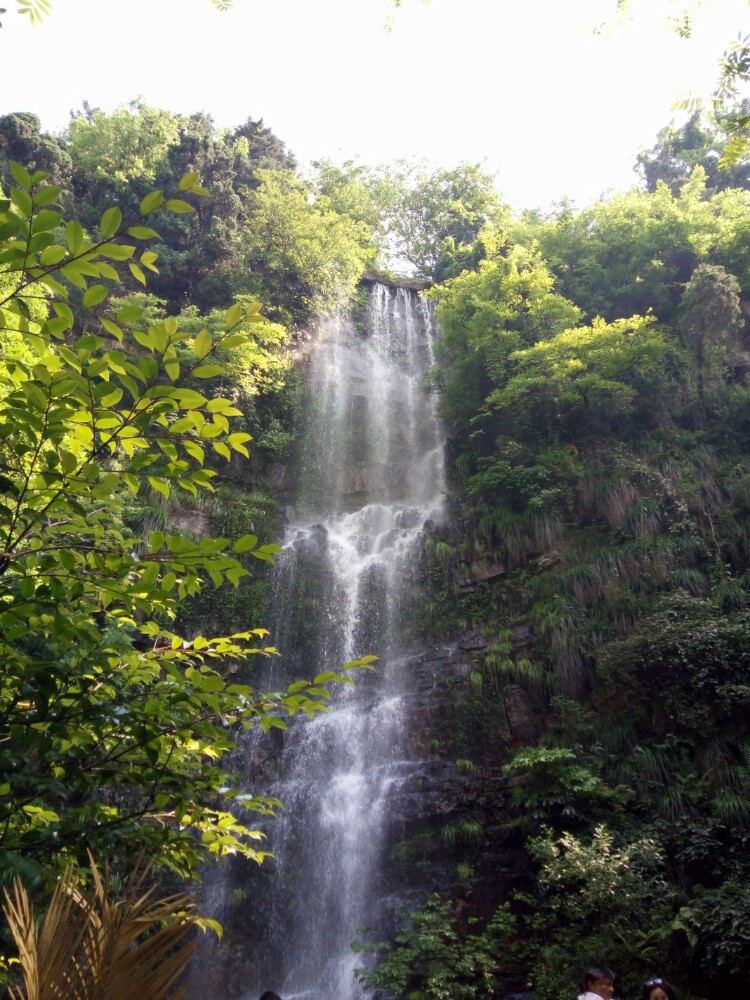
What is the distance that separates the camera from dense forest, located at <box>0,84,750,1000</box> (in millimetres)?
1835

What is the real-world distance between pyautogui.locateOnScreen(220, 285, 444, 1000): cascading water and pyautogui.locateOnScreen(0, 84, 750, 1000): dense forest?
73cm

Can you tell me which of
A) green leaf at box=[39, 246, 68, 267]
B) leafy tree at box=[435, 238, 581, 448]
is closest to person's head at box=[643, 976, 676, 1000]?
green leaf at box=[39, 246, 68, 267]

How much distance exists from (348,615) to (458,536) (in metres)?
2.74

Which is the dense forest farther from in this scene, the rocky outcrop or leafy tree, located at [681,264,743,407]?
the rocky outcrop

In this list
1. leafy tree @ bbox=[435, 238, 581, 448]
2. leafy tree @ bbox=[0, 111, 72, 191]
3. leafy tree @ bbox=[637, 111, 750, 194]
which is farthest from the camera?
leafy tree @ bbox=[637, 111, 750, 194]

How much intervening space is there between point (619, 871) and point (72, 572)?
672 cm

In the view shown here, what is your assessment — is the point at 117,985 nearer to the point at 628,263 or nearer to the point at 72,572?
the point at 72,572

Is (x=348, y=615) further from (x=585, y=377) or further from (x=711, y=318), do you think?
(x=711, y=318)

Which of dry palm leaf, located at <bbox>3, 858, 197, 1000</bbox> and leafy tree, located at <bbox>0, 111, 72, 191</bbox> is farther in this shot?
leafy tree, located at <bbox>0, 111, 72, 191</bbox>

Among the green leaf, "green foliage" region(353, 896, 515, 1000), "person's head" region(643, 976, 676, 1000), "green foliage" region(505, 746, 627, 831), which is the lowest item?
"green foliage" region(353, 896, 515, 1000)

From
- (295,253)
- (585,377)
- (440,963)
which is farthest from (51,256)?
(295,253)

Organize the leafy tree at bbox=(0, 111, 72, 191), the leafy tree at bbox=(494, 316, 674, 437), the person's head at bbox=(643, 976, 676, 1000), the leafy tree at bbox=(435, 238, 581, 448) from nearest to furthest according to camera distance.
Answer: the person's head at bbox=(643, 976, 676, 1000) → the leafy tree at bbox=(494, 316, 674, 437) → the leafy tree at bbox=(435, 238, 581, 448) → the leafy tree at bbox=(0, 111, 72, 191)

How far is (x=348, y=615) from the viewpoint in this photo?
12.5m

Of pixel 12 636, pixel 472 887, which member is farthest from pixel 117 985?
pixel 472 887
